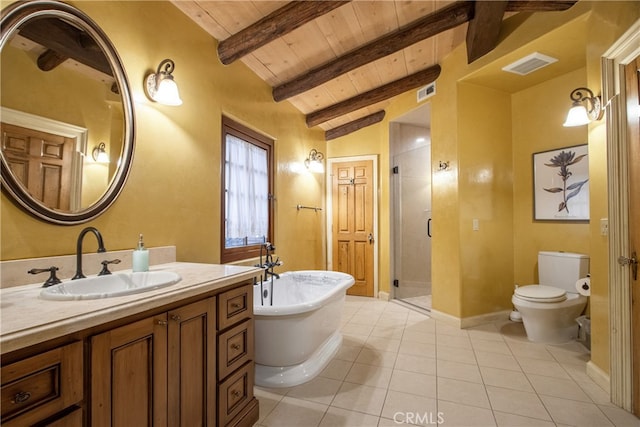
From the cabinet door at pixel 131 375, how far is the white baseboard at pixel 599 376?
2570 millimetres

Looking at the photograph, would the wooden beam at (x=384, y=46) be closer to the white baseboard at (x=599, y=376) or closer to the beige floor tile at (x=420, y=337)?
the beige floor tile at (x=420, y=337)

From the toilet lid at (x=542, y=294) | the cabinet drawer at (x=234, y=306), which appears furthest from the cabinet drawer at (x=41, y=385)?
the toilet lid at (x=542, y=294)

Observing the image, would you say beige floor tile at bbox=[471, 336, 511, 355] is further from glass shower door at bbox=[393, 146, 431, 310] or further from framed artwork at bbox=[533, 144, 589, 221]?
glass shower door at bbox=[393, 146, 431, 310]

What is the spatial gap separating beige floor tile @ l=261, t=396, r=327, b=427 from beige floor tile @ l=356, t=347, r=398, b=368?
2.20ft

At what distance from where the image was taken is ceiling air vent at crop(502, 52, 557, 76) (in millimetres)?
2617

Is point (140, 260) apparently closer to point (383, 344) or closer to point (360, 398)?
point (360, 398)

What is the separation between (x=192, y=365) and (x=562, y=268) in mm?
3347

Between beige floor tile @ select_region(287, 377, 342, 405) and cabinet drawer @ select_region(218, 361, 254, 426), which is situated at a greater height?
cabinet drawer @ select_region(218, 361, 254, 426)

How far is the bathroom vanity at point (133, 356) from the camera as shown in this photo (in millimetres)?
768

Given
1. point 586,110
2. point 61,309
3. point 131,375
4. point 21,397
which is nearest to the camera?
point 21,397

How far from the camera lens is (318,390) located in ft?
6.51

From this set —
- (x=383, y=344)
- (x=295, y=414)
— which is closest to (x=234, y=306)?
(x=295, y=414)

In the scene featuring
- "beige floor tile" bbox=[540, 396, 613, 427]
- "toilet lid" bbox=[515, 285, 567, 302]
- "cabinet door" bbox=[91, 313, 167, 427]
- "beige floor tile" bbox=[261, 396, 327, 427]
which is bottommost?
"beige floor tile" bbox=[261, 396, 327, 427]

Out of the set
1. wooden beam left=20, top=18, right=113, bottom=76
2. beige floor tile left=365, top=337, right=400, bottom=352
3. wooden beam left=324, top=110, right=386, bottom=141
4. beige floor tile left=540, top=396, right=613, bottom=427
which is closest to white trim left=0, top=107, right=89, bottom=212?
wooden beam left=20, top=18, right=113, bottom=76
